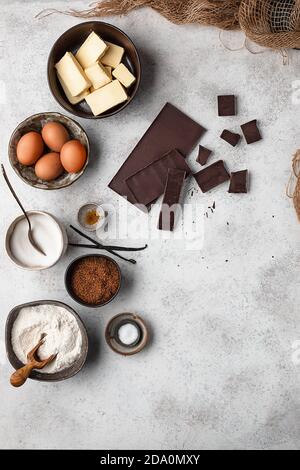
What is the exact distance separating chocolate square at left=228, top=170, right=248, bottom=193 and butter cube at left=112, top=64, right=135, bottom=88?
524 mm

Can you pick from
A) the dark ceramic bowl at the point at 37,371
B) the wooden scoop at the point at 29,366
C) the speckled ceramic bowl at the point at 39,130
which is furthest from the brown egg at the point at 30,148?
the wooden scoop at the point at 29,366

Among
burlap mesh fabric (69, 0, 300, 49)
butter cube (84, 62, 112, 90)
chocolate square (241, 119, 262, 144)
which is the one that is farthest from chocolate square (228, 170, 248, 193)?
butter cube (84, 62, 112, 90)

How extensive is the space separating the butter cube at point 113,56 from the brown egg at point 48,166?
409 mm

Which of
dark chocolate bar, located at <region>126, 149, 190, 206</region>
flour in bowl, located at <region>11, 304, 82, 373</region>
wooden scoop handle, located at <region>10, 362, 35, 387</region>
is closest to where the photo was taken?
wooden scoop handle, located at <region>10, 362, 35, 387</region>

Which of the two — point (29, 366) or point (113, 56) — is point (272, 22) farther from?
point (29, 366)

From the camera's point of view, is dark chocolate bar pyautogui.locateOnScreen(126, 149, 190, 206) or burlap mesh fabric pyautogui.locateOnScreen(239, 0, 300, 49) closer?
burlap mesh fabric pyautogui.locateOnScreen(239, 0, 300, 49)

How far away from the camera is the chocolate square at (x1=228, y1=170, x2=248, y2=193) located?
83.5 inches

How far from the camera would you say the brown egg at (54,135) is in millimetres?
2018

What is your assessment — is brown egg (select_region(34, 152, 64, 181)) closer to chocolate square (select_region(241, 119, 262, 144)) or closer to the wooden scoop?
the wooden scoop

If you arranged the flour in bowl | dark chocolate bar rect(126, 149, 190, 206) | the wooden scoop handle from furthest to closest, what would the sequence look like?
dark chocolate bar rect(126, 149, 190, 206) → the flour in bowl → the wooden scoop handle

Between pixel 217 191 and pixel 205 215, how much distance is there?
0.10m

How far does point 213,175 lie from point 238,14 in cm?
60

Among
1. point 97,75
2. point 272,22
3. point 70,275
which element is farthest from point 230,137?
point 70,275

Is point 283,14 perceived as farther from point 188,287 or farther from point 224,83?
→ point 188,287
